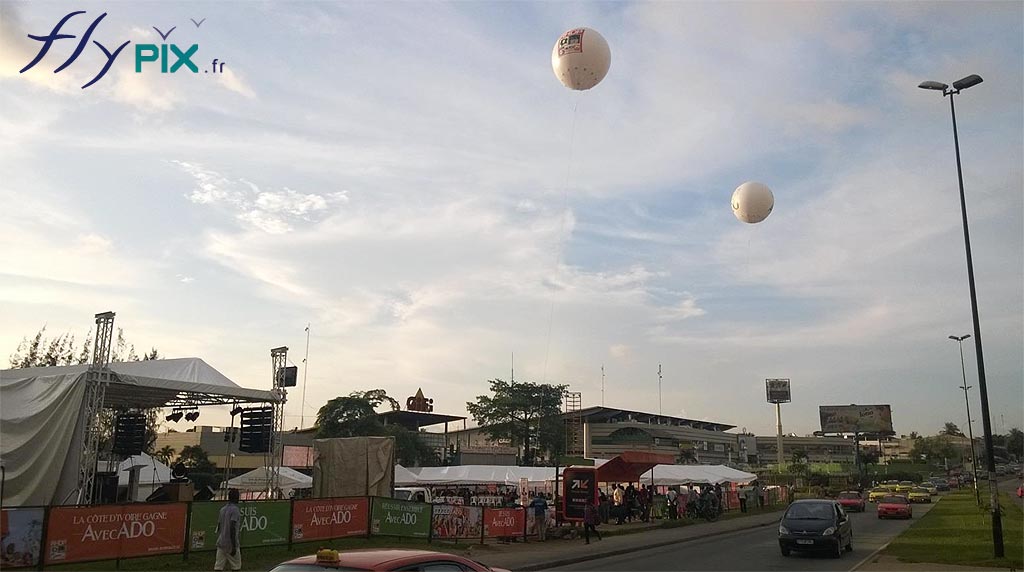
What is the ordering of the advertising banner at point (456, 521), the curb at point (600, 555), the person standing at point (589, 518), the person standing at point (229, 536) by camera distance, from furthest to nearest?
the person standing at point (589, 518) → the advertising banner at point (456, 521) → the curb at point (600, 555) → the person standing at point (229, 536)

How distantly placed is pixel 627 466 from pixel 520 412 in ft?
154

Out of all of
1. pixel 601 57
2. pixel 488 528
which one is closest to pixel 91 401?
pixel 488 528

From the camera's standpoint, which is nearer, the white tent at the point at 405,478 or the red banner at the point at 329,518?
the red banner at the point at 329,518

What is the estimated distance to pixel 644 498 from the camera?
39344mm

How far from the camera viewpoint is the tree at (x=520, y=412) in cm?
8012

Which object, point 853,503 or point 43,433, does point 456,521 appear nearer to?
point 43,433

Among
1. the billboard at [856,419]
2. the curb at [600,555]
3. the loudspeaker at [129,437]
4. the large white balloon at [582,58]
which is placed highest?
the large white balloon at [582,58]

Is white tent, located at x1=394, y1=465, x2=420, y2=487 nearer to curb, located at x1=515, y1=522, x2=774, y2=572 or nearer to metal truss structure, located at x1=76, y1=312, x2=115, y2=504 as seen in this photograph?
curb, located at x1=515, y1=522, x2=774, y2=572

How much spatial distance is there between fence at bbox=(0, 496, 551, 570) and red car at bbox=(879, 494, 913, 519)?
79.9 ft

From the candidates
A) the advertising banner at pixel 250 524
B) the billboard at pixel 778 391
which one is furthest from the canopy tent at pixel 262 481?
the billboard at pixel 778 391

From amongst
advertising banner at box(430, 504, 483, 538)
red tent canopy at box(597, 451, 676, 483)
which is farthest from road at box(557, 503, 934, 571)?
red tent canopy at box(597, 451, 676, 483)

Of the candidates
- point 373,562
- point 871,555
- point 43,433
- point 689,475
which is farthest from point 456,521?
point 689,475

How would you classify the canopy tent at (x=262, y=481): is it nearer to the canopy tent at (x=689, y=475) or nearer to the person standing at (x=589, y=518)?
the person standing at (x=589, y=518)

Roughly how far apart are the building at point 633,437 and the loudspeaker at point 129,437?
63354 millimetres
